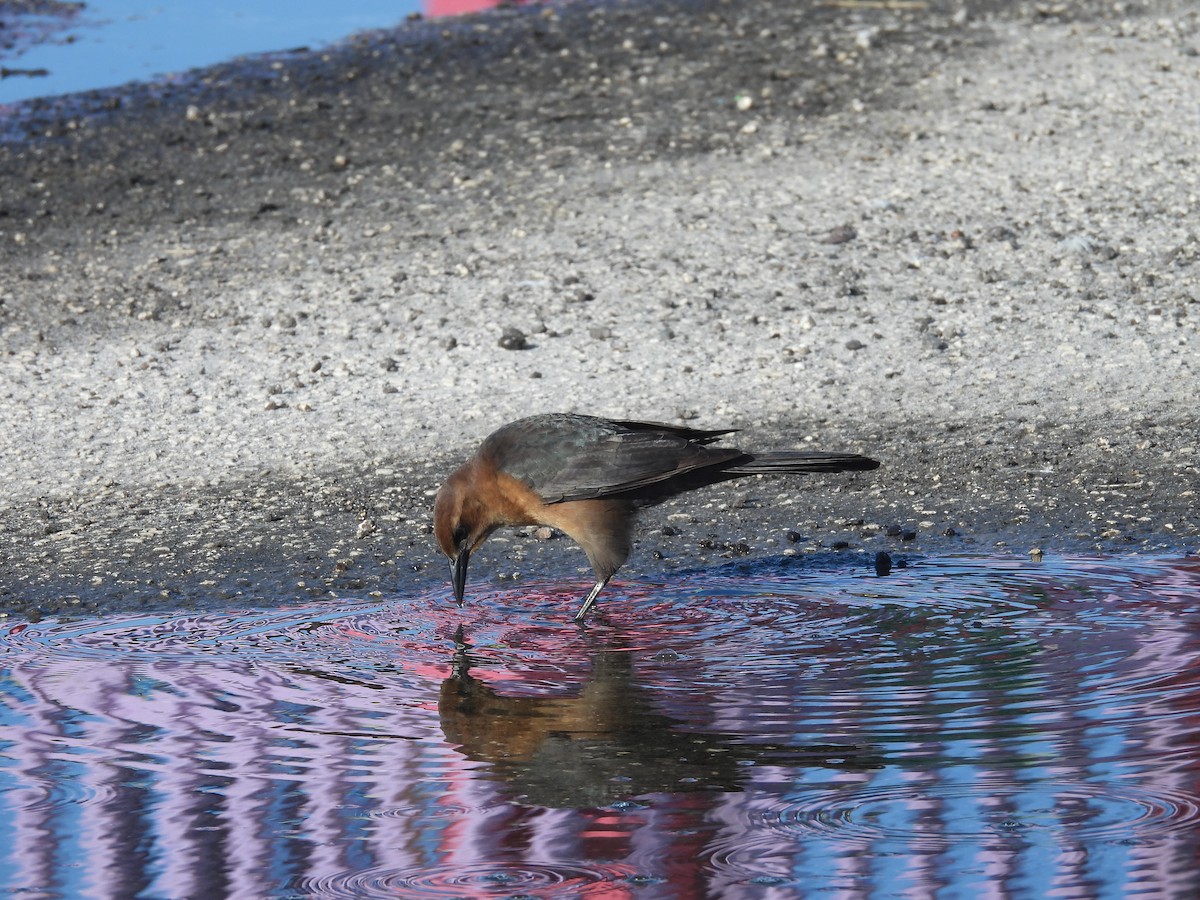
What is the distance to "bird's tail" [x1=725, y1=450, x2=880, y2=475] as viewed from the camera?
563 centimetres

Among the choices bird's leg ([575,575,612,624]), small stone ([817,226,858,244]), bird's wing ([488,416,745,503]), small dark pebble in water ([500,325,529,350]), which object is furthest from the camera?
small stone ([817,226,858,244])

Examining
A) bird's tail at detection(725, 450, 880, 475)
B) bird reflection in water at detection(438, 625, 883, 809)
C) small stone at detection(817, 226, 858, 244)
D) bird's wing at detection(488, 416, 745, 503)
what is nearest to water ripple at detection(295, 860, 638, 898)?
bird reflection in water at detection(438, 625, 883, 809)

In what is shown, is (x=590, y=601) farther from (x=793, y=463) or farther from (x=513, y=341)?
(x=513, y=341)

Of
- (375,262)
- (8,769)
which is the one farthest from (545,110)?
(8,769)

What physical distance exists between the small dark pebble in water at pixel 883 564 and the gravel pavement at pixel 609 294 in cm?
24

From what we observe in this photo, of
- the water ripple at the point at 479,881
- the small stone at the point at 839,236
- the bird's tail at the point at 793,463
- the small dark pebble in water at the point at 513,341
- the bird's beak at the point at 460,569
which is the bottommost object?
the water ripple at the point at 479,881

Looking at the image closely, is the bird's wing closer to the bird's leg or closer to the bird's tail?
the bird's tail

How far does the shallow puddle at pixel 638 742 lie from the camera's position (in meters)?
3.73

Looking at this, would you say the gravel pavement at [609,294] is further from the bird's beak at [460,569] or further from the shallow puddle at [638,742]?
the shallow puddle at [638,742]

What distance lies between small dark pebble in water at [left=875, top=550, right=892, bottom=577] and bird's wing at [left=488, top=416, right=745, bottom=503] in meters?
0.60

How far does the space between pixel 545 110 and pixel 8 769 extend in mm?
8070

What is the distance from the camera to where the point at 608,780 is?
4172mm

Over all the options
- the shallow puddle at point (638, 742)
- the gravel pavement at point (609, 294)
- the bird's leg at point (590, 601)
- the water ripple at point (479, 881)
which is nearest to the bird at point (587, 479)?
the bird's leg at point (590, 601)

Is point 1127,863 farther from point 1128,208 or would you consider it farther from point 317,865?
point 1128,208
